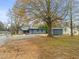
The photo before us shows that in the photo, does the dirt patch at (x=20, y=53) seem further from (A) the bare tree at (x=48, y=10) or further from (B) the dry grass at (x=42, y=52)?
(A) the bare tree at (x=48, y=10)

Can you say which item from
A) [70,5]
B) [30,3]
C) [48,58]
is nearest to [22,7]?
[30,3]

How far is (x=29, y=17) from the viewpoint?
39.4 metres

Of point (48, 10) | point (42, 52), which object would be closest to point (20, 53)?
point (42, 52)

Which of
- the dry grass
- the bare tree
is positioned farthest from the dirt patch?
the bare tree

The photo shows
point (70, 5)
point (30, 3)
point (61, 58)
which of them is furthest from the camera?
point (70, 5)

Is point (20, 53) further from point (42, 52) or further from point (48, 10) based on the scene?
A: point (48, 10)

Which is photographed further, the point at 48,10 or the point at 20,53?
the point at 48,10

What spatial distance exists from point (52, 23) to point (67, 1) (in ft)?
16.0

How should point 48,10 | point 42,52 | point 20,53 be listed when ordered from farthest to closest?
1. point 48,10
2. point 42,52
3. point 20,53

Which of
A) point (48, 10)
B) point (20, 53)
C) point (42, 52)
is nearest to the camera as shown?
point (20, 53)

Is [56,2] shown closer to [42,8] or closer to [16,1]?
[42,8]

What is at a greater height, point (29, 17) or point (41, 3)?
point (41, 3)

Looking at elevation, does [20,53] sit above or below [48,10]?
below

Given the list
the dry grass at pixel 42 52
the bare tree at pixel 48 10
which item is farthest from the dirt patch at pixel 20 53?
the bare tree at pixel 48 10
